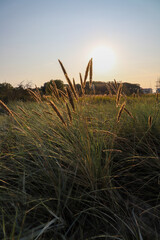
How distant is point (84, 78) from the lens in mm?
1343

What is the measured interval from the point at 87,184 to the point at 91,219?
211 millimetres

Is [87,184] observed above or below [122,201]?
above

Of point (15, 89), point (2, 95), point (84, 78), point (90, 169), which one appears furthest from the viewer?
point (15, 89)

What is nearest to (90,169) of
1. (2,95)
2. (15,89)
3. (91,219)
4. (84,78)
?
(91,219)

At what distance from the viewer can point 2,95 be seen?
10.0 m

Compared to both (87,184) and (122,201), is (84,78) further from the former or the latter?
(122,201)

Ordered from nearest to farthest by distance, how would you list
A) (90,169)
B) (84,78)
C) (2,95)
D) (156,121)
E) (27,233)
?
1. (27,233)
2. (90,169)
3. (84,78)
4. (156,121)
5. (2,95)

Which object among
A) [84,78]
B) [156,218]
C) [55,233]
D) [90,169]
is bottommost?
[156,218]

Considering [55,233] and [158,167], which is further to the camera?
[158,167]

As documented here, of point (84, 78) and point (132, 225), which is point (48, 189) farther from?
point (84, 78)

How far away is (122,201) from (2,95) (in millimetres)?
A: 10108

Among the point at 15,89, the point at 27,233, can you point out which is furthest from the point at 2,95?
the point at 27,233

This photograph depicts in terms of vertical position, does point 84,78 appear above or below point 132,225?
above

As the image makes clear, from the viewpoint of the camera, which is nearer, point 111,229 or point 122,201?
point 111,229
